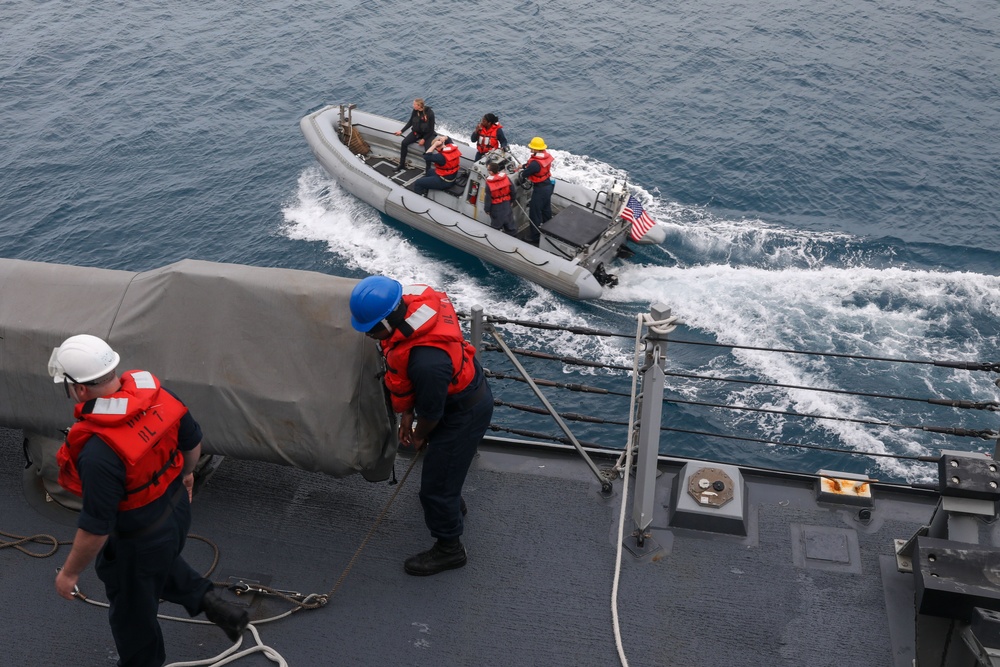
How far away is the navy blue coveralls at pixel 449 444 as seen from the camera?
4738 millimetres

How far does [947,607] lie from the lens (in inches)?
168

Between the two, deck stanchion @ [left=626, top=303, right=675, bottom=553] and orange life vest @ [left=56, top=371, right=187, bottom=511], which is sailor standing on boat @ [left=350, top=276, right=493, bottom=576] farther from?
orange life vest @ [left=56, top=371, right=187, bottom=511]

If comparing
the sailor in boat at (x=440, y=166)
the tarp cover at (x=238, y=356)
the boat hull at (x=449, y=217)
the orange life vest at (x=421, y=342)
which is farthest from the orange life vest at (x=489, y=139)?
the orange life vest at (x=421, y=342)

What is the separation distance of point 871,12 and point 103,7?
27.5 meters

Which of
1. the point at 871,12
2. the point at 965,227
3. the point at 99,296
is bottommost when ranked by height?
the point at 965,227

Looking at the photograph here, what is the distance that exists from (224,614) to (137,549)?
2.16 ft

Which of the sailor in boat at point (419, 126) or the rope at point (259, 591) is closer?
the rope at point (259, 591)

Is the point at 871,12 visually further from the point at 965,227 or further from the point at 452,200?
the point at 452,200

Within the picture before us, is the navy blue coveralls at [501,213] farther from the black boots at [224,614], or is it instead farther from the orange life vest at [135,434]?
the orange life vest at [135,434]

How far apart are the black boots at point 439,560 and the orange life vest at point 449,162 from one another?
13.8m

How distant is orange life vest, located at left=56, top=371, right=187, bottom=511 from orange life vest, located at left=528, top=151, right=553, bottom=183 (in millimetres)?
13478

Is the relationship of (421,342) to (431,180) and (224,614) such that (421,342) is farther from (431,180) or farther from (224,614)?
(431,180)

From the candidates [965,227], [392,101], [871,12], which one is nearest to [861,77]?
[871,12]

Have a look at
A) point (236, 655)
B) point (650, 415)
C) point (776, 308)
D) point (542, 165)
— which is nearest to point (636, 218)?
point (542, 165)
